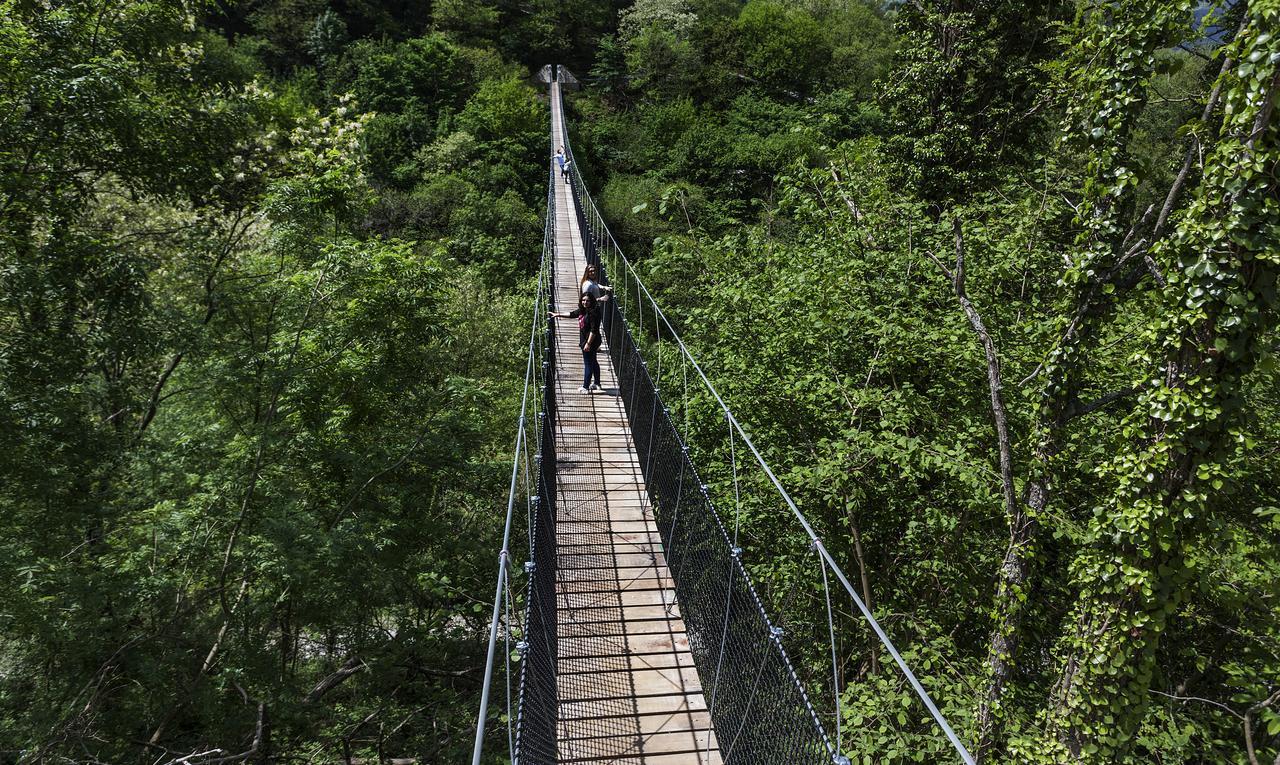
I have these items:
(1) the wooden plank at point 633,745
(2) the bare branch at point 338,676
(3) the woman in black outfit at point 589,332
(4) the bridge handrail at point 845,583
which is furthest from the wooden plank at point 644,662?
(2) the bare branch at point 338,676

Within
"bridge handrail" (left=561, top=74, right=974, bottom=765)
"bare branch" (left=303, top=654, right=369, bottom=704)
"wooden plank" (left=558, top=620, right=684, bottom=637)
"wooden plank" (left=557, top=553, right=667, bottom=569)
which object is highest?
"bridge handrail" (left=561, top=74, right=974, bottom=765)

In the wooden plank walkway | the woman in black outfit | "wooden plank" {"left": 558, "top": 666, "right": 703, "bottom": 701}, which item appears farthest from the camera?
the woman in black outfit

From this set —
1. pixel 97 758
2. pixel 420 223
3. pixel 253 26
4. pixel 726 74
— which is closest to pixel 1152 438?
pixel 97 758

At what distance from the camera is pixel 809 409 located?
195 inches

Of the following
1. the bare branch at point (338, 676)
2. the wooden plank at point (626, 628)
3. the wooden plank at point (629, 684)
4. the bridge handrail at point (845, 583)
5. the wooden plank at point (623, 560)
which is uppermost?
the bridge handrail at point (845, 583)

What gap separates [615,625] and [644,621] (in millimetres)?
165

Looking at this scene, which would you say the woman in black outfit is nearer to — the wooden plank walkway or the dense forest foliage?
the wooden plank walkway

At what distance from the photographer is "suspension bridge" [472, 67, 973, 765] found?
7.86 ft

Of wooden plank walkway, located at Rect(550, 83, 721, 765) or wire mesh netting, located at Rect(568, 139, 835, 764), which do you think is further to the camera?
wooden plank walkway, located at Rect(550, 83, 721, 765)

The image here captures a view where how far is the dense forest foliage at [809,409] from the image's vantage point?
2.69 metres

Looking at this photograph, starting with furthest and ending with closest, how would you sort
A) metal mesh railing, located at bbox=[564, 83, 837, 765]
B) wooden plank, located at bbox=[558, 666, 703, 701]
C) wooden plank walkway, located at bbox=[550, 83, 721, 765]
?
wooden plank, located at bbox=[558, 666, 703, 701], wooden plank walkway, located at bbox=[550, 83, 721, 765], metal mesh railing, located at bbox=[564, 83, 837, 765]

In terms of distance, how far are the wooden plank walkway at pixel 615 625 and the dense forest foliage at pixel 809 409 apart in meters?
1.11

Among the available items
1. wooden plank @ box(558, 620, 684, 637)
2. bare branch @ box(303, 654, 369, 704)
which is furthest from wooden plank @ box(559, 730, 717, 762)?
bare branch @ box(303, 654, 369, 704)

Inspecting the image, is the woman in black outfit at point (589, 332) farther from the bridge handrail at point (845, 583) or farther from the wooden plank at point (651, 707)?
the wooden plank at point (651, 707)
